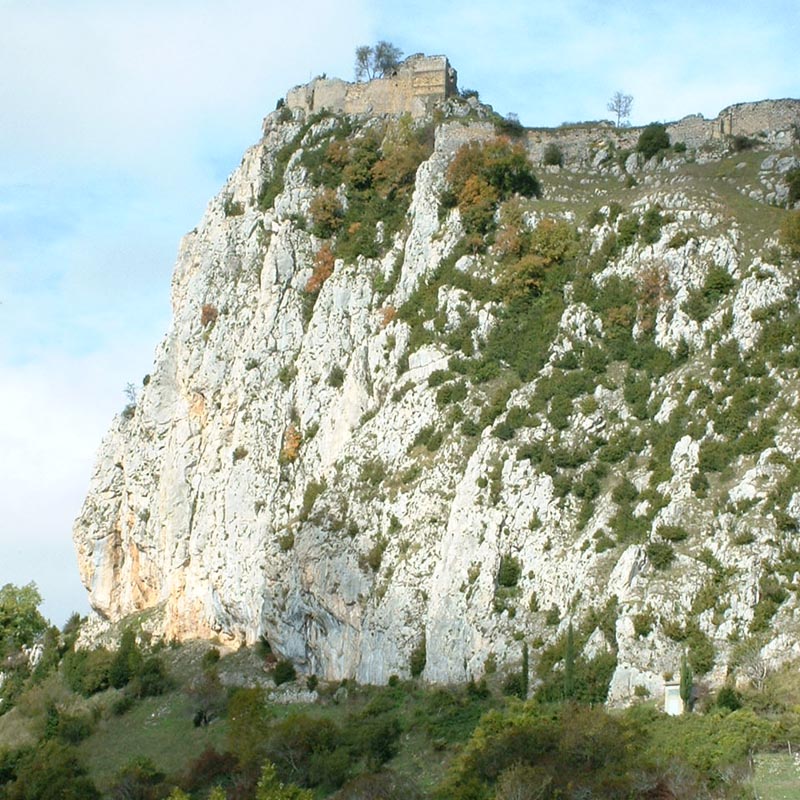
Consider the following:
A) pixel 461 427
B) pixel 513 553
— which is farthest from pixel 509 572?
pixel 461 427

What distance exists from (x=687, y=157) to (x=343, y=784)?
1529 inches

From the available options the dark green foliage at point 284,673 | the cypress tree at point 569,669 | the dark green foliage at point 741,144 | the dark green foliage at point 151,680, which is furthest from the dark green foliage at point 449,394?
the dark green foliage at point 151,680

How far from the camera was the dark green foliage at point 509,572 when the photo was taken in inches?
2562

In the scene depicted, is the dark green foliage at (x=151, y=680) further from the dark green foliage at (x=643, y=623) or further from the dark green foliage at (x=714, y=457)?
the dark green foliage at (x=714, y=457)

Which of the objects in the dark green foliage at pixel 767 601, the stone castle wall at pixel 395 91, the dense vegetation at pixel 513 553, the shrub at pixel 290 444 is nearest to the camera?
the dense vegetation at pixel 513 553

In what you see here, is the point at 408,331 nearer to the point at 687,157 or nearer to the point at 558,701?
the point at 687,157

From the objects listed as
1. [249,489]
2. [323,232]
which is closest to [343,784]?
[249,489]

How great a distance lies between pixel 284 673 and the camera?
7312 centimetres

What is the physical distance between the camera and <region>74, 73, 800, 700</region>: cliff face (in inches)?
2410

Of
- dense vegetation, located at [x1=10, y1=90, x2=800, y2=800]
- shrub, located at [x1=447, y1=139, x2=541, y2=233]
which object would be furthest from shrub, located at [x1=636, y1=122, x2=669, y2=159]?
shrub, located at [x1=447, y1=139, x2=541, y2=233]

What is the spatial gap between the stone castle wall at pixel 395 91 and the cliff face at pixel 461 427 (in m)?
1.81

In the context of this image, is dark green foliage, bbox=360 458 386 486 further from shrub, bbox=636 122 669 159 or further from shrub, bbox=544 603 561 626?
shrub, bbox=636 122 669 159

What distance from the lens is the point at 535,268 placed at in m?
75.0

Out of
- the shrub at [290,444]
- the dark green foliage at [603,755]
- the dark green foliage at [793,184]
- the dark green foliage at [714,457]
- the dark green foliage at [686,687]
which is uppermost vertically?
the dark green foliage at [793,184]
